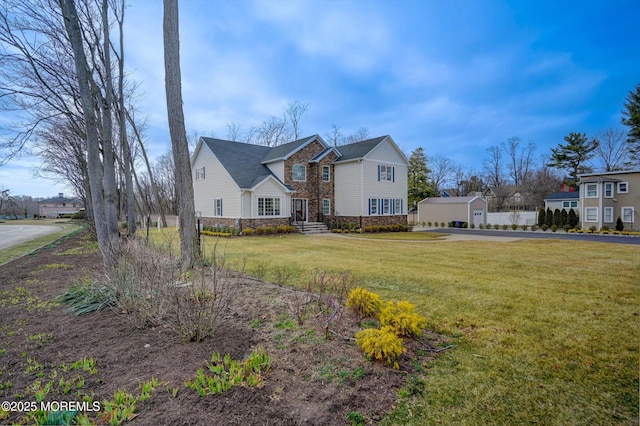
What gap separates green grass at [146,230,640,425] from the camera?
7.86 feet

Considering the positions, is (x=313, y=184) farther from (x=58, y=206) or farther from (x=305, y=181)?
(x=58, y=206)

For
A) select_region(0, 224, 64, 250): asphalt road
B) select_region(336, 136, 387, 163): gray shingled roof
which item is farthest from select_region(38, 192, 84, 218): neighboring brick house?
select_region(336, 136, 387, 163): gray shingled roof

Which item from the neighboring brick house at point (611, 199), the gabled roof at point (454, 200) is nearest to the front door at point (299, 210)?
the gabled roof at point (454, 200)

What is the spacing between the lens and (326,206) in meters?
24.0

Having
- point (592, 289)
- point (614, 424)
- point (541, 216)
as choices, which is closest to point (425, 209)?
point (541, 216)

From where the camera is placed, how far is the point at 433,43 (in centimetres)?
1370

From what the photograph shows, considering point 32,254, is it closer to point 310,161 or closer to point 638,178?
point 310,161

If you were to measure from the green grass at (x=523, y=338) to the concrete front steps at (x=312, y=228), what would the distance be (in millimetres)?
12697

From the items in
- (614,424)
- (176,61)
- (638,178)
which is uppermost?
(176,61)

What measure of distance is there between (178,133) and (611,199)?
3106 centimetres

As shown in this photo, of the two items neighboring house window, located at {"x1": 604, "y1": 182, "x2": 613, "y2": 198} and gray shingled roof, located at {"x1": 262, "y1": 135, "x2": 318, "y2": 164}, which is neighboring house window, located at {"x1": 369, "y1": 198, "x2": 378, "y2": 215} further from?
neighboring house window, located at {"x1": 604, "y1": 182, "x2": 613, "y2": 198}

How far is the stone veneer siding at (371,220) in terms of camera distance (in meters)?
22.7

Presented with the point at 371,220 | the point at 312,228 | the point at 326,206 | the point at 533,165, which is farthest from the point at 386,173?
the point at 533,165

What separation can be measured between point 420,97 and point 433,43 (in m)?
8.89
